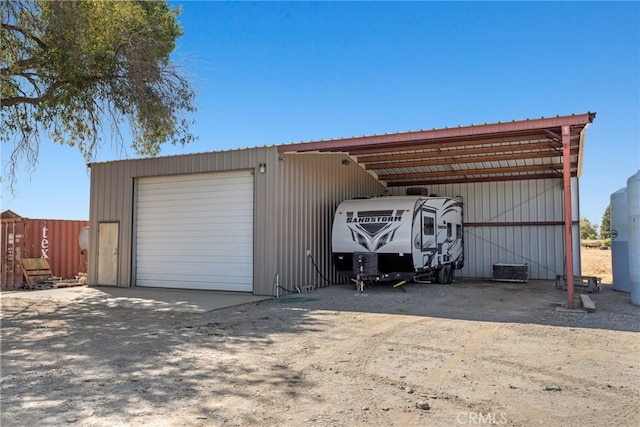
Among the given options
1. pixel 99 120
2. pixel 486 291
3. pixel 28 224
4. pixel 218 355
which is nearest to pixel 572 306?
pixel 486 291

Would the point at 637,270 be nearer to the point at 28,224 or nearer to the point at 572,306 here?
the point at 572,306

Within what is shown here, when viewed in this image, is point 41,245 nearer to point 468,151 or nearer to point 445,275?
point 445,275

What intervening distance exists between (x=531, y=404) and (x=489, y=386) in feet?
1.94

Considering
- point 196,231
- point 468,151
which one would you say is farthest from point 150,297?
point 468,151

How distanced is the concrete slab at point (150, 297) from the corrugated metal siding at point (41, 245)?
131 inches

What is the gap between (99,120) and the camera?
39.5ft

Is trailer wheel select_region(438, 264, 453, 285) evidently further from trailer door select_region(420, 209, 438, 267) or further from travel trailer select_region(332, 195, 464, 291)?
trailer door select_region(420, 209, 438, 267)

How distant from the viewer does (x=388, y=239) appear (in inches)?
517

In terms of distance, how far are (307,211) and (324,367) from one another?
8553 millimetres

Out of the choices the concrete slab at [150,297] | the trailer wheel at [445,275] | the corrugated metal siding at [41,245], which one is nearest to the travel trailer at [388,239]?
the trailer wheel at [445,275]

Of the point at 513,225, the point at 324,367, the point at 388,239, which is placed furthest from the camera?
the point at 513,225

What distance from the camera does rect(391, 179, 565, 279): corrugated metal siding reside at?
17734 mm

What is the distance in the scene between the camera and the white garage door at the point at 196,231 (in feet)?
44.5

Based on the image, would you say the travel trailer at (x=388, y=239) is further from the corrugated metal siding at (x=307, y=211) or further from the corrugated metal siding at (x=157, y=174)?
the corrugated metal siding at (x=157, y=174)
